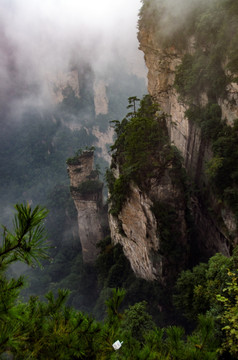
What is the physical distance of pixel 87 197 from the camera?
2509 cm

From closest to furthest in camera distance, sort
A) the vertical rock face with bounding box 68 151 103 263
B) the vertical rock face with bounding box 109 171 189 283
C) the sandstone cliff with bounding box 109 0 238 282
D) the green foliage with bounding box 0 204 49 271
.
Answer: the green foliage with bounding box 0 204 49 271 → the sandstone cliff with bounding box 109 0 238 282 → the vertical rock face with bounding box 109 171 189 283 → the vertical rock face with bounding box 68 151 103 263

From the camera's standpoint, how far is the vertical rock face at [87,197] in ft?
79.8

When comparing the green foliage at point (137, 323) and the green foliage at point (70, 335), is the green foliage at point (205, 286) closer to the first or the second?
the green foliage at point (137, 323)

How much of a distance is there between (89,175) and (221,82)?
16293 mm

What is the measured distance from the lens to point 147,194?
1230cm

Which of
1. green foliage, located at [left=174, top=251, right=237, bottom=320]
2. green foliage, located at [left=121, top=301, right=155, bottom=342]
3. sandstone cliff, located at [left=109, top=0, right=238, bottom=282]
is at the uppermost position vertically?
sandstone cliff, located at [left=109, top=0, right=238, bottom=282]

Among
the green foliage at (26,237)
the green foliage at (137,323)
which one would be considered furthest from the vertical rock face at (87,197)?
the green foliage at (26,237)

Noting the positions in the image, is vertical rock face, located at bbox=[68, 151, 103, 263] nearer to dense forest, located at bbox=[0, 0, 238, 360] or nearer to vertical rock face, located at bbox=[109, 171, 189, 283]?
dense forest, located at bbox=[0, 0, 238, 360]

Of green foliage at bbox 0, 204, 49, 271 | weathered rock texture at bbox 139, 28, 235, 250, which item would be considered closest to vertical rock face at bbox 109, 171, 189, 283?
weathered rock texture at bbox 139, 28, 235, 250

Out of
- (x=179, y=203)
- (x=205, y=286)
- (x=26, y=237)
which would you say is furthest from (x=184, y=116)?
(x=26, y=237)

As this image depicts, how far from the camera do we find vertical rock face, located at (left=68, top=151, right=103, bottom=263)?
24.3 meters

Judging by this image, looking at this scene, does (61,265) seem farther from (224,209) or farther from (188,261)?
(224,209)

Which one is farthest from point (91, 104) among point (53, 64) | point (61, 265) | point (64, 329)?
point (64, 329)

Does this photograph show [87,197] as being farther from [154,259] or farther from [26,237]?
[26,237]
